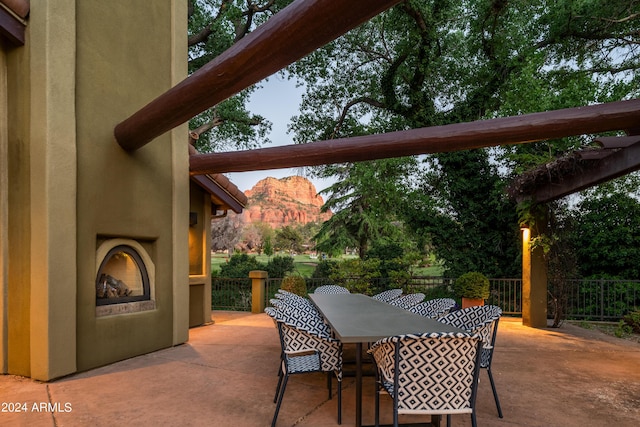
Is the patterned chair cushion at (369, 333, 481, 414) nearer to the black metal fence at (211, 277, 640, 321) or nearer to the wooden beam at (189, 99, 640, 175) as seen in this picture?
the wooden beam at (189, 99, 640, 175)

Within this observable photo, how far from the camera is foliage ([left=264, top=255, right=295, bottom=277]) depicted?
40.5ft

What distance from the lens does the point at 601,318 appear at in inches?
313

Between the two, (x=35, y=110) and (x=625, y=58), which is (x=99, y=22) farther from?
(x=625, y=58)

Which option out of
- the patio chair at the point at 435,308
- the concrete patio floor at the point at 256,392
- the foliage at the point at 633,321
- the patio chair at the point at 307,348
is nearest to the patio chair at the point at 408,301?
the patio chair at the point at 435,308

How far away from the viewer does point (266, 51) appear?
2555mm

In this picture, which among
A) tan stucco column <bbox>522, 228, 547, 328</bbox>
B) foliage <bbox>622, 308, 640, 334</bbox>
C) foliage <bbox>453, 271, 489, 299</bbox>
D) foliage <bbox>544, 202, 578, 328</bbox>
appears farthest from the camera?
foliage <bbox>453, 271, 489, 299</bbox>

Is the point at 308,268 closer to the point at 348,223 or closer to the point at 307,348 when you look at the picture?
the point at 348,223

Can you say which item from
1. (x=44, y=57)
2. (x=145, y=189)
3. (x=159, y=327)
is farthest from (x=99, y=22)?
(x=159, y=327)

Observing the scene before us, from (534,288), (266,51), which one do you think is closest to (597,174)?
(534,288)

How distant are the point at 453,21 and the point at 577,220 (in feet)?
21.9

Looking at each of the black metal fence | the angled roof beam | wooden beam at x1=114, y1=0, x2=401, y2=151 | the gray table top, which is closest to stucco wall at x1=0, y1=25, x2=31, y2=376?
wooden beam at x1=114, y1=0, x2=401, y2=151

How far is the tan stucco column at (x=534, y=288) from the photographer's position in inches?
296

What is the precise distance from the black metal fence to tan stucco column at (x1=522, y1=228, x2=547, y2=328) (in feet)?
1.36

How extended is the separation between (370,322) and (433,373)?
1.07 metres
